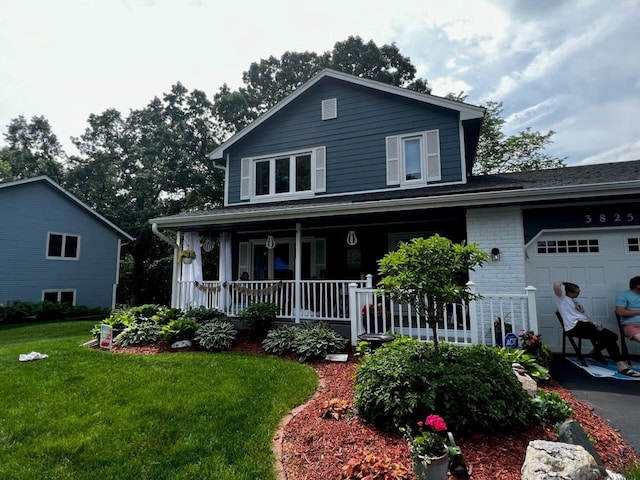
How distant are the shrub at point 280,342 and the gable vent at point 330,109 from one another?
661 centimetres

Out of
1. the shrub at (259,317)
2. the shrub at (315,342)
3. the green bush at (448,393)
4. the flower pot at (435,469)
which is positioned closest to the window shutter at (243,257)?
the shrub at (259,317)

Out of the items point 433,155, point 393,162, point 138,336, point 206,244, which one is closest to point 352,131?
point 393,162

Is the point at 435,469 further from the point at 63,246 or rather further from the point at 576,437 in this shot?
the point at 63,246

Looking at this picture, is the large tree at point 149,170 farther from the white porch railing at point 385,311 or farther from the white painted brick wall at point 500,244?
the white painted brick wall at point 500,244

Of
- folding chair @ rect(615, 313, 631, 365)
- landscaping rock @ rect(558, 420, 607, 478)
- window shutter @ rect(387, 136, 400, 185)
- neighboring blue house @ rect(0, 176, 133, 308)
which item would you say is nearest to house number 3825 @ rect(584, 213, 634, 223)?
folding chair @ rect(615, 313, 631, 365)

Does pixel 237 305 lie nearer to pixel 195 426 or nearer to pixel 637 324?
pixel 195 426

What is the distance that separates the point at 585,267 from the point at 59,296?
2046 centimetres

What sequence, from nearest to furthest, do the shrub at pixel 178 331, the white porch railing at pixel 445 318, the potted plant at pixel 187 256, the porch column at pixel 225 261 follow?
the white porch railing at pixel 445 318 → the shrub at pixel 178 331 → the potted plant at pixel 187 256 → the porch column at pixel 225 261

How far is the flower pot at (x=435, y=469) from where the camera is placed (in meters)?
2.40

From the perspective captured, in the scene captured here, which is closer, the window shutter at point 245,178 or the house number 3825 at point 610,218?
the house number 3825 at point 610,218

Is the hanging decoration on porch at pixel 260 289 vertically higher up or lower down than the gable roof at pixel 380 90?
lower down

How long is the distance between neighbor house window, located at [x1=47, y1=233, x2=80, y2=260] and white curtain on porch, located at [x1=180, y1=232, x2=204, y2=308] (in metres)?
11.2

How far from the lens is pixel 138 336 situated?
7414 millimetres

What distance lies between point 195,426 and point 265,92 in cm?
2307
